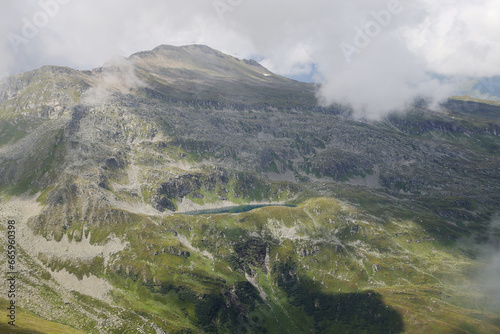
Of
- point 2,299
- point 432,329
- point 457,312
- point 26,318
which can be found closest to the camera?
point 26,318

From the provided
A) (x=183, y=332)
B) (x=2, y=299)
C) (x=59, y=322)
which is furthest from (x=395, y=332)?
(x=2, y=299)

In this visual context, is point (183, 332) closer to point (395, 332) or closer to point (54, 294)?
point (54, 294)

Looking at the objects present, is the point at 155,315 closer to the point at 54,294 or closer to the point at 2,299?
the point at 54,294

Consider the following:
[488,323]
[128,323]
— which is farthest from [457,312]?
[128,323]

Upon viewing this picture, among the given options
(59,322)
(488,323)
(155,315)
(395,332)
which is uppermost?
(488,323)

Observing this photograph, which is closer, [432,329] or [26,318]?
[26,318]

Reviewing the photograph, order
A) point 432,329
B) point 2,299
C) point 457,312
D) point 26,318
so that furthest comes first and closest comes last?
point 457,312, point 432,329, point 2,299, point 26,318

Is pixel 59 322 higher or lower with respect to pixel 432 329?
lower

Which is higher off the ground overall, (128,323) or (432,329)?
(432,329)

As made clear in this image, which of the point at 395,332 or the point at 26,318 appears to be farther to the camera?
the point at 395,332
